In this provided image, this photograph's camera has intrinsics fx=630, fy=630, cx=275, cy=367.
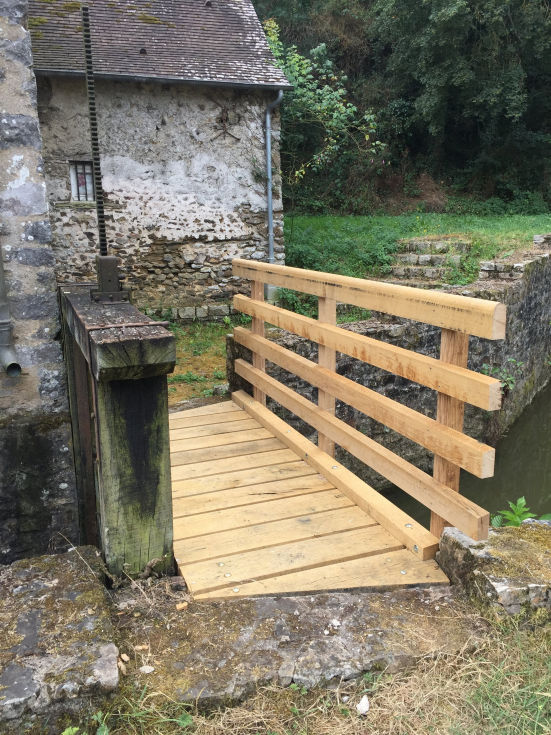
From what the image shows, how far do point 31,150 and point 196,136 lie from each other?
7475 mm

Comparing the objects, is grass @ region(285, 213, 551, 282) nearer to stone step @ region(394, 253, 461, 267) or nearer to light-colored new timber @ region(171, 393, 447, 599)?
stone step @ region(394, 253, 461, 267)

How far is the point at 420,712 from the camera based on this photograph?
1725mm

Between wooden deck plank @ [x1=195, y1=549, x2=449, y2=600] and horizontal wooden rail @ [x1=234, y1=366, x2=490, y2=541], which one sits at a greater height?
horizontal wooden rail @ [x1=234, y1=366, x2=490, y2=541]

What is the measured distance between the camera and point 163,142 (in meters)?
9.52

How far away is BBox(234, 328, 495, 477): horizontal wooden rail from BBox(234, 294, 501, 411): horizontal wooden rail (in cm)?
15

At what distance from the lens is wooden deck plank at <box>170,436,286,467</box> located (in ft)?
12.0

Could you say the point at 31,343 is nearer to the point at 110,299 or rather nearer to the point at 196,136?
the point at 110,299

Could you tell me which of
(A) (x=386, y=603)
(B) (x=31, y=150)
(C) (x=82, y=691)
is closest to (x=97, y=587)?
(C) (x=82, y=691)

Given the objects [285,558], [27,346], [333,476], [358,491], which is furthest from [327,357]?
[27,346]

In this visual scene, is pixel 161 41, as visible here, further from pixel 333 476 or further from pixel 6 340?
pixel 333 476

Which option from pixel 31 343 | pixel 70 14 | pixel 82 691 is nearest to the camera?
pixel 82 691

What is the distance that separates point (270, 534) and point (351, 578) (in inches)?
19.4

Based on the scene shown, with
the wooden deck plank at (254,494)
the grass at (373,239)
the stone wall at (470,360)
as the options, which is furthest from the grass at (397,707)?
the grass at (373,239)

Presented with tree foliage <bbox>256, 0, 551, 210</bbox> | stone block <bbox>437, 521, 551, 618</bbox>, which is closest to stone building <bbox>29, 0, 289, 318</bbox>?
tree foliage <bbox>256, 0, 551, 210</bbox>
